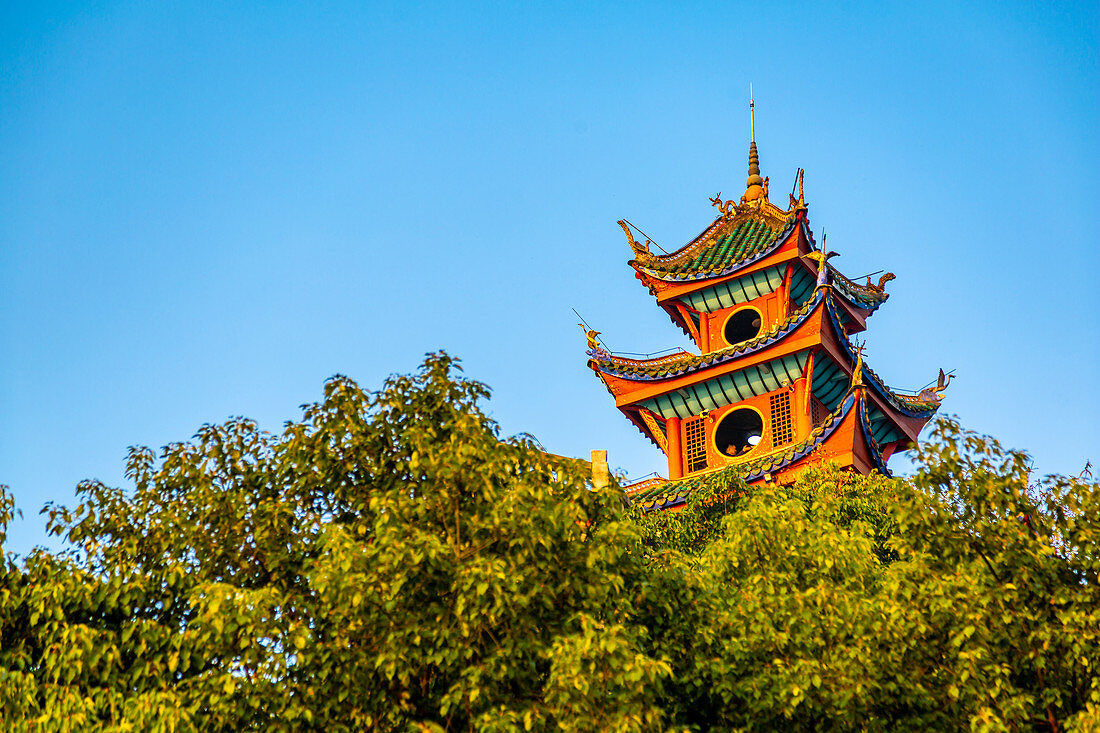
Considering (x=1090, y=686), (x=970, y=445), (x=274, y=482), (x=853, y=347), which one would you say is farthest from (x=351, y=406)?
(x=853, y=347)

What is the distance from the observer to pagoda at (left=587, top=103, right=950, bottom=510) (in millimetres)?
32500

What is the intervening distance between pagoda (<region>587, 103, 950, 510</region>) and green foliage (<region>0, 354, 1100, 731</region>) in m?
17.1

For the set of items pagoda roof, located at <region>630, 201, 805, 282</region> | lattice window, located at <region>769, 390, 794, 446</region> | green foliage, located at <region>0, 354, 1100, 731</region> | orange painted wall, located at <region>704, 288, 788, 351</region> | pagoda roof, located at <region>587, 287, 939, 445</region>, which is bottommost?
green foliage, located at <region>0, 354, 1100, 731</region>

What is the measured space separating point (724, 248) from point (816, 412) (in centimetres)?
475

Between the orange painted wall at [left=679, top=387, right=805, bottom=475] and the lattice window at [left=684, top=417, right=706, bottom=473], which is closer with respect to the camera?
the orange painted wall at [left=679, top=387, right=805, bottom=475]

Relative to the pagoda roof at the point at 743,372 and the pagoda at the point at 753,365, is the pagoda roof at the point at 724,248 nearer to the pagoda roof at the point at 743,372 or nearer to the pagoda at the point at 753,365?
the pagoda at the point at 753,365

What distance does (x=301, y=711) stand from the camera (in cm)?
1147

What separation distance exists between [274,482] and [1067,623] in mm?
6915

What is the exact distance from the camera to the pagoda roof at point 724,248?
35.4m

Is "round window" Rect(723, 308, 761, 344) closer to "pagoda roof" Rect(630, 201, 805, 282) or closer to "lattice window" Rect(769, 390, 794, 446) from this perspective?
"pagoda roof" Rect(630, 201, 805, 282)

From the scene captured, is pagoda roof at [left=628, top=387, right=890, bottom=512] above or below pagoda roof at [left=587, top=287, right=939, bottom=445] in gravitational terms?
below

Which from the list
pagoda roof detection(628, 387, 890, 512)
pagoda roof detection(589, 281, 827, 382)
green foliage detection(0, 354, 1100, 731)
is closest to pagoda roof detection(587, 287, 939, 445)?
pagoda roof detection(589, 281, 827, 382)

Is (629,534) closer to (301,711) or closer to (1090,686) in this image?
(301,711)

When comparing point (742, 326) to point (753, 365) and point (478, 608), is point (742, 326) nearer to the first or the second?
point (753, 365)
